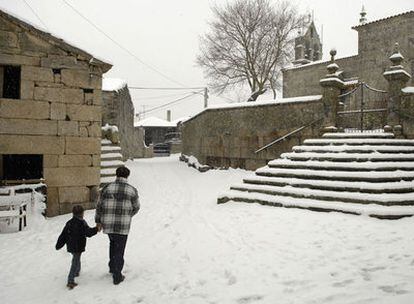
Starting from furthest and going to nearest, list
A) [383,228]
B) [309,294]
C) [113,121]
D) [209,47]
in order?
[209,47] < [113,121] < [383,228] < [309,294]

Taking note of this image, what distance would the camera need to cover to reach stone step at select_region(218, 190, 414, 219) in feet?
21.1

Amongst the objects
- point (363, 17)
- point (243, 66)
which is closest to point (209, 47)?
point (243, 66)

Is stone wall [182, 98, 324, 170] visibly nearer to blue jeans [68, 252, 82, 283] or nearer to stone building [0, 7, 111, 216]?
stone building [0, 7, 111, 216]

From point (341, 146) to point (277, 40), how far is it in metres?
18.8

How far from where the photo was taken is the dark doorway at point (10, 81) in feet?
29.8

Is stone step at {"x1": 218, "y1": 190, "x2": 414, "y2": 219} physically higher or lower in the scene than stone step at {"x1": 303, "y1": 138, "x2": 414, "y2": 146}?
lower

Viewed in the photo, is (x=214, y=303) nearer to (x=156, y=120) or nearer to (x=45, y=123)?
(x=45, y=123)

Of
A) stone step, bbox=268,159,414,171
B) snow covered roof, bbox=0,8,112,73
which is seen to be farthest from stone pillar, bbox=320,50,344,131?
snow covered roof, bbox=0,8,112,73

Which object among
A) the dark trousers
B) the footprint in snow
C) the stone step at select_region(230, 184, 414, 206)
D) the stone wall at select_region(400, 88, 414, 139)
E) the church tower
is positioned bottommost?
the footprint in snow

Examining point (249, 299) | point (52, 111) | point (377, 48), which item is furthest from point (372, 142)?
point (377, 48)

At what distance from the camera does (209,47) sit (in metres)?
27.4

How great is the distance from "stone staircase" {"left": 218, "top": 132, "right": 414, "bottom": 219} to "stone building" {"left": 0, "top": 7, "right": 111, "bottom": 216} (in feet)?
13.3

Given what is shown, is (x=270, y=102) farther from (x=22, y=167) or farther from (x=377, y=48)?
(x=377, y=48)

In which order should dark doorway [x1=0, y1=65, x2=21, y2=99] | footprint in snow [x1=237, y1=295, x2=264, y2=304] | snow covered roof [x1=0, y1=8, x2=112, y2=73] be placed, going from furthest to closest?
dark doorway [x1=0, y1=65, x2=21, y2=99] → snow covered roof [x1=0, y1=8, x2=112, y2=73] → footprint in snow [x1=237, y1=295, x2=264, y2=304]
